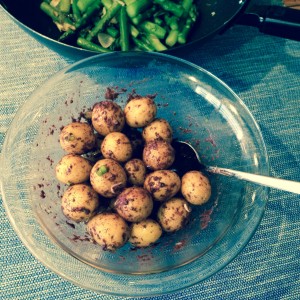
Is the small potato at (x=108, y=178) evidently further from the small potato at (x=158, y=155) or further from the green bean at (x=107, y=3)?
the green bean at (x=107, y=3)

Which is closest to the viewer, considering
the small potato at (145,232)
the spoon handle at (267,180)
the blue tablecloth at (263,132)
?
the spoon handle at (267,180)

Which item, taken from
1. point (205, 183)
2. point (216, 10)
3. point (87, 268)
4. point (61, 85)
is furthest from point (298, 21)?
point (87, 268)

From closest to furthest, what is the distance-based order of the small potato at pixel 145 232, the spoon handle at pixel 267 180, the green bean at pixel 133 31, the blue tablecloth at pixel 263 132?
the spoon handle at pixel 267 180
the small potato at pixel 145 232
the blue tablecloth at pixel 263 132
the green bean at pixel 133 31

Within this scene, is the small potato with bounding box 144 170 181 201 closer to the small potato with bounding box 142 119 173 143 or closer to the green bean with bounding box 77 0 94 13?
the small potato with bounding box 142 119 173 143

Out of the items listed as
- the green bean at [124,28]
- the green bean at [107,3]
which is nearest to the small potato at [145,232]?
the green bean at [124,28]

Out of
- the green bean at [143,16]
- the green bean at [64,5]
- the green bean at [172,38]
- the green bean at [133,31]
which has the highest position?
the green bean at [64,5]

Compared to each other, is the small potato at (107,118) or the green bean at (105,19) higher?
the green bean at (105,19)

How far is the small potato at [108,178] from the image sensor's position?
73cm

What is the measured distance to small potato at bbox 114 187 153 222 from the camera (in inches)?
28.0

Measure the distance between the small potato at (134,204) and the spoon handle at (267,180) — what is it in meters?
0.17

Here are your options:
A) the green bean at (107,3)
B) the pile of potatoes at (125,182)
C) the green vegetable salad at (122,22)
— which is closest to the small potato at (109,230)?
the pile of potatoes at (125,182)

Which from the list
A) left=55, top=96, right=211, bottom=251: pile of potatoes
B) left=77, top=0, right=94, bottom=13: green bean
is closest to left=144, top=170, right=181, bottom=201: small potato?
left=55, top=96, right=211, bottom=251: pile of potatoes

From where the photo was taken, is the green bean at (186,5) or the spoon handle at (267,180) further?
the green bean at (186,5)

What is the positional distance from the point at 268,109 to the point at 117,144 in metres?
0.46
